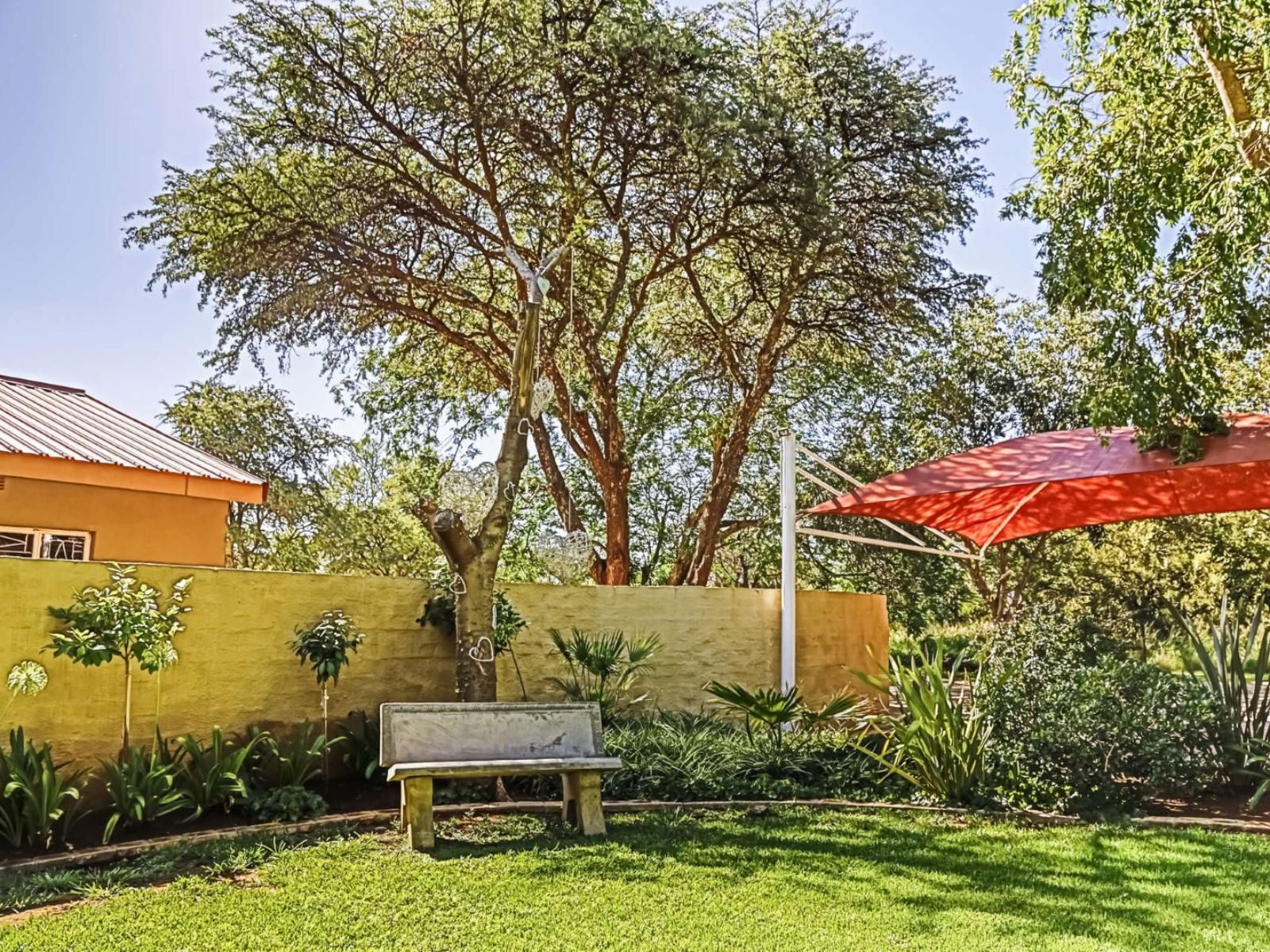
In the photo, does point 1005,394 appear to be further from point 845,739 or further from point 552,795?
point 552,795

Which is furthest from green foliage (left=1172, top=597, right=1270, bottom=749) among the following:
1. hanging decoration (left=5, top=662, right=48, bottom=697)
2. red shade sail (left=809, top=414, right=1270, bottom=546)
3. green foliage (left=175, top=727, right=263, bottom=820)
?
hanging decoration (left=5, top=662, right=48, bottom=697)

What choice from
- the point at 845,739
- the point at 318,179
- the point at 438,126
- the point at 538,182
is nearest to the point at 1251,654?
the point at 845,739

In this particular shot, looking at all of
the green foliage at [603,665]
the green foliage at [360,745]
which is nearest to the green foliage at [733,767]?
the green foliage at [603,665]

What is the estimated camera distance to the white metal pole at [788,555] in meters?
10.1

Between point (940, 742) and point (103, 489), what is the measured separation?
8026 mm

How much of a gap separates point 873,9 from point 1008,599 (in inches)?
464

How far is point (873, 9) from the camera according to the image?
44.7 ft

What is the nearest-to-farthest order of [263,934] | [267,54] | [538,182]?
[263,934], [267,54], [538,182]

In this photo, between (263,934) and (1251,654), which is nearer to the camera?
(263,934)

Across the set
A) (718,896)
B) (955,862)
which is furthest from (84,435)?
(955,862)

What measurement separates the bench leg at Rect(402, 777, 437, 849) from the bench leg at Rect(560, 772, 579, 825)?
0.90 meters

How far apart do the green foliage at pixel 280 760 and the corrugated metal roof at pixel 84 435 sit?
371cm

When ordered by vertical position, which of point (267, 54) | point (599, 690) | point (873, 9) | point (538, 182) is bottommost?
point (599, 690)

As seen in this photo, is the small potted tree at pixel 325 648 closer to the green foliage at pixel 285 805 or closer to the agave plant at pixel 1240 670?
the green foliage at pixel 285 805
